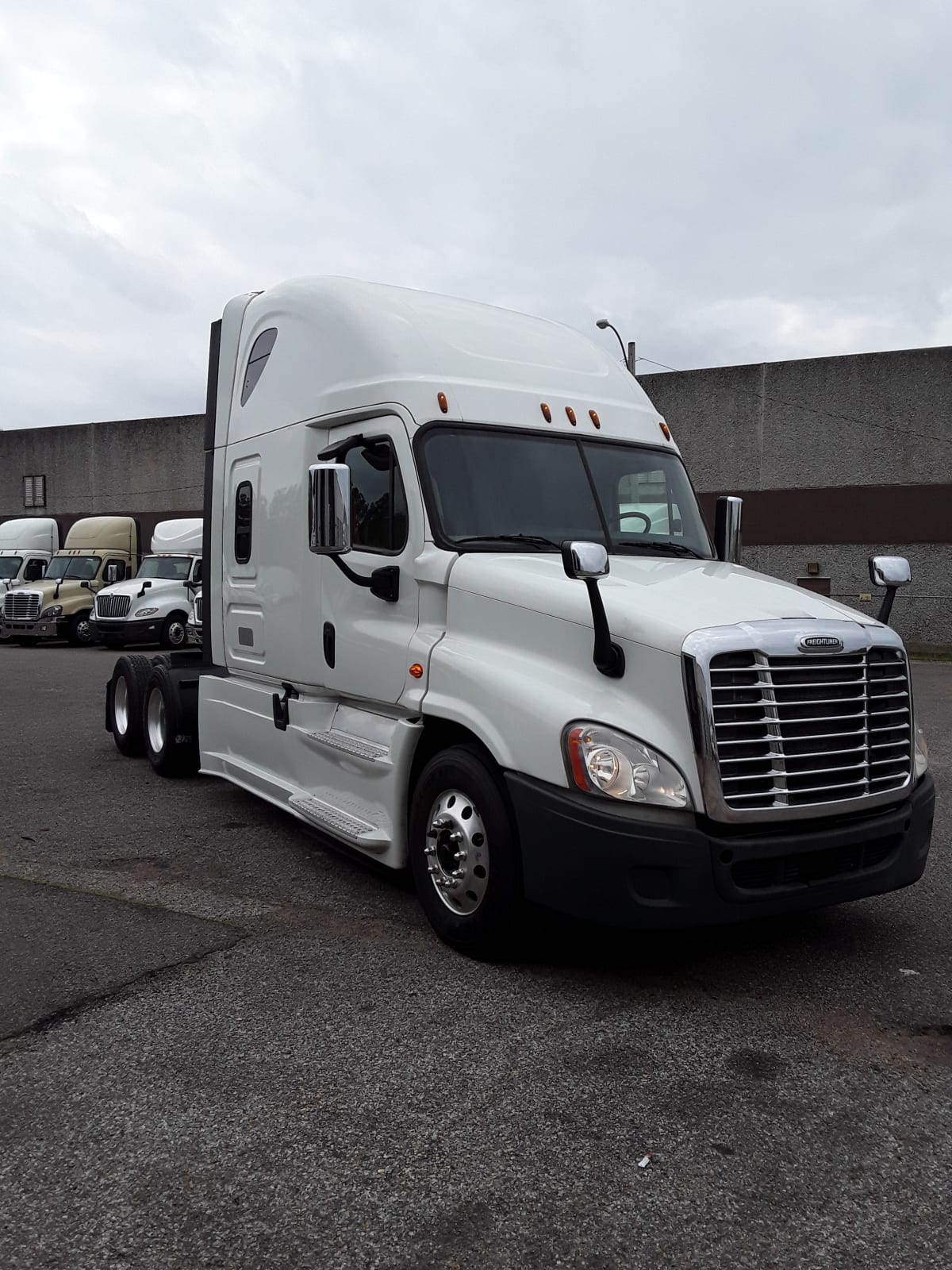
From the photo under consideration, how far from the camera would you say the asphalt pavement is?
2.72m

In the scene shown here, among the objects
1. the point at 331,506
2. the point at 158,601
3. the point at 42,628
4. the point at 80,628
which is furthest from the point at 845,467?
the point at 331,506

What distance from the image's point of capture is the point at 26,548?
28.8 meters

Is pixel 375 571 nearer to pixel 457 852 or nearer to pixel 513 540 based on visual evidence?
pixel 513 540

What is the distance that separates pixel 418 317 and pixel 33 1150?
4235mm

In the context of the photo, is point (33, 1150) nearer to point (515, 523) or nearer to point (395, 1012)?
point (395, 1012)

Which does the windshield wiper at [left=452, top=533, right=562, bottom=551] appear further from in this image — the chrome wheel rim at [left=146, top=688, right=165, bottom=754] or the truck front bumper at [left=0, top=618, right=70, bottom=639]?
the truck front bumper at [left=0, top=618, right=70, bottom=639]

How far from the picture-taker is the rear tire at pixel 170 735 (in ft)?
27.6

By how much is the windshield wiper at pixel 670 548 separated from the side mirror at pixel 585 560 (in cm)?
127

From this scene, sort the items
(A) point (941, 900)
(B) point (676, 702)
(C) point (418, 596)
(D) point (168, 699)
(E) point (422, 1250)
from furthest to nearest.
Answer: (D) point (168, 699), (A) point (941, 900), (C) point (418, 596), (B) point (676, 702), (E) point (422, 1250)

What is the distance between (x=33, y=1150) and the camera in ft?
10.0

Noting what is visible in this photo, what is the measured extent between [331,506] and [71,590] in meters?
21.6

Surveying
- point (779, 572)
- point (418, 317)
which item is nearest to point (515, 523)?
point (418, 317)

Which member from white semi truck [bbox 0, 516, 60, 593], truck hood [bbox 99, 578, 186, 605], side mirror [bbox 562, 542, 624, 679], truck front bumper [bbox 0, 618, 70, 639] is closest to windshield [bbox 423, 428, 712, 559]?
side mirror [bbox 562, 542, 624, 679]

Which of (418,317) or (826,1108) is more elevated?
(418,317)
